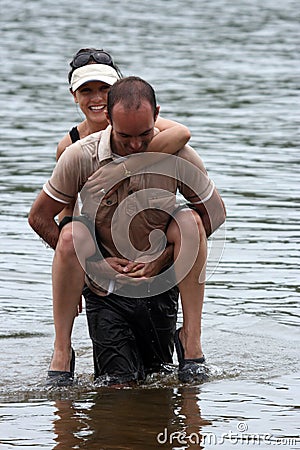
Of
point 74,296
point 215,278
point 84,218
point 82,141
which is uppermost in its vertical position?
point 82,141

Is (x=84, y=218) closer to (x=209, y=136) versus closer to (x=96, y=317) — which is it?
(x=96, y=317)

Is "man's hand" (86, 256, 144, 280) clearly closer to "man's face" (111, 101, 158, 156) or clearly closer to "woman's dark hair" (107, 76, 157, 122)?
"man's face" (111, 101, 158, 156)

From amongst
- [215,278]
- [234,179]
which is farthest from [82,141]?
[234,179]

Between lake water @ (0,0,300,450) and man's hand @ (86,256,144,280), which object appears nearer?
lake water @ (0,0,300,450)

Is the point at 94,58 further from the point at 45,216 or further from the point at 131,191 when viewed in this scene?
the point at 45,216

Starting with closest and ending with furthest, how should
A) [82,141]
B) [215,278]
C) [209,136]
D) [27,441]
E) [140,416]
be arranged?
[27,441]
[140,416]
[82,141]
[215,278]
[209,136]

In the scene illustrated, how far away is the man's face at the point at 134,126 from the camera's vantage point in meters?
6.01

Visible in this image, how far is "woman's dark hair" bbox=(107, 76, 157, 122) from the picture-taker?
6012 millimetres

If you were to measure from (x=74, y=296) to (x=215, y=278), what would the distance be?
2963 mm

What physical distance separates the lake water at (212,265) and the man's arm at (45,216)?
810mm

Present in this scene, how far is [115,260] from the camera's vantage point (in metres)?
6.37

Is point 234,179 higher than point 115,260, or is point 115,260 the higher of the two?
point 115,260

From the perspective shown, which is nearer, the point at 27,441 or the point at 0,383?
the point at 27,441

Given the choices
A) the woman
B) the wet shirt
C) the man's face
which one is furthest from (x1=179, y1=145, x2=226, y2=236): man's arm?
the man's face
